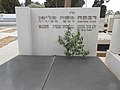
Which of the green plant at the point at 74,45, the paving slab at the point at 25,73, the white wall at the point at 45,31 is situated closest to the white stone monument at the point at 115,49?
the white wall at the point at 45,31

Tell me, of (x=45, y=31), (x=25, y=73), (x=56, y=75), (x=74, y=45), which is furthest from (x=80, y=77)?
(x=45, y=31)

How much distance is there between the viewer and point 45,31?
3.44m

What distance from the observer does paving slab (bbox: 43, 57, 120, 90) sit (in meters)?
1.78

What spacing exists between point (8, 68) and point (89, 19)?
1885 mm

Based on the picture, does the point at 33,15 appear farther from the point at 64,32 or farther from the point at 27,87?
the point at 27,87

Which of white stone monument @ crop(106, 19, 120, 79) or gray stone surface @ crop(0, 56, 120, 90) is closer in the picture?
gray stone surface @ crop(0, 56, 120, 90)

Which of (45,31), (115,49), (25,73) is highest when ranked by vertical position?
(45,31)

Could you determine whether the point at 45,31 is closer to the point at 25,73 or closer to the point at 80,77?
the point at 25,73

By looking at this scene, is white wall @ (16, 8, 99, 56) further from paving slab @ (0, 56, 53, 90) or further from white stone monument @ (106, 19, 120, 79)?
paving slab @ (0, 56, 53, 90)

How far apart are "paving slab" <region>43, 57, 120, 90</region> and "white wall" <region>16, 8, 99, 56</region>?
2.39ft

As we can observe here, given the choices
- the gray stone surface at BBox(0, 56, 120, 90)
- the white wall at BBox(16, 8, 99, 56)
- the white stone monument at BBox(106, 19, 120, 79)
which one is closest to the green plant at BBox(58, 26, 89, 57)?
the gray stone surface at BBox(0, 56, 120, 90)

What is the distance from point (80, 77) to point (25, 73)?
75cm

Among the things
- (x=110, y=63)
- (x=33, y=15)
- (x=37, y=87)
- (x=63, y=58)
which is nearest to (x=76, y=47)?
(x=63, y=58)

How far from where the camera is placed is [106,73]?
220 cm
